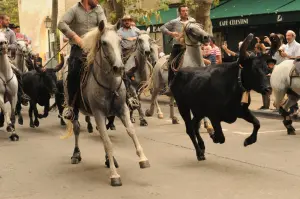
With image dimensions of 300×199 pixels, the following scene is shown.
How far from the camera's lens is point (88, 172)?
31.9 feet

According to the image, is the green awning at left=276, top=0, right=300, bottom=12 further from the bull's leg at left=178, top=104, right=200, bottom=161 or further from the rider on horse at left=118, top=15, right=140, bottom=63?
the bull's leg at left=178, top=104, right=200, bottom=161

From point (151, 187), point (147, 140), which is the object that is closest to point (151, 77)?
point (147, 140)

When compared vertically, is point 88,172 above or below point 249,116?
below

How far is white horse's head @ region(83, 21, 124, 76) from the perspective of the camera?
28.4ft

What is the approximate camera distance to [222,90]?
9617mm

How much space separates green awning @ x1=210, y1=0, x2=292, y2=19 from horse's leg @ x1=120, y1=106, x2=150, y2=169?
1559 cm

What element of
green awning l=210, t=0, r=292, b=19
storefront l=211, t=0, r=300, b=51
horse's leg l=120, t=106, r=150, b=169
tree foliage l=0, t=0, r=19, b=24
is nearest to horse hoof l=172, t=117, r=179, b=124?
horse's leg l=120, t=106, r=150, b=169

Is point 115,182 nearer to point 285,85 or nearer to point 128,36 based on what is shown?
point 285,85

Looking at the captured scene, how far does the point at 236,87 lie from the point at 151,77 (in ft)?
21.7

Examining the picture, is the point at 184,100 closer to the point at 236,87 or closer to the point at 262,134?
the point at 236,87

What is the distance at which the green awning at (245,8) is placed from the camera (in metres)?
24.4

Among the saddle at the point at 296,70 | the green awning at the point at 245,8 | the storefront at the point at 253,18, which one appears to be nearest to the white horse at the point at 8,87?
the saddle at the point at 296,70

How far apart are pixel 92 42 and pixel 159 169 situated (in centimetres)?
212

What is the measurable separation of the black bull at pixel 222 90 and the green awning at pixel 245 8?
1428cm
